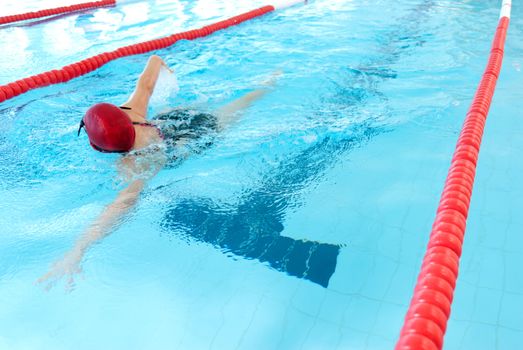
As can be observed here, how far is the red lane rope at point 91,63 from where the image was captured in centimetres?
434

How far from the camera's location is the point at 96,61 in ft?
16.7

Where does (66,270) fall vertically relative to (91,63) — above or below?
below

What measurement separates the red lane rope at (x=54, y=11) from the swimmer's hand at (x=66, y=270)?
6.78m

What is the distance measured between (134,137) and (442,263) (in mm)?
1717

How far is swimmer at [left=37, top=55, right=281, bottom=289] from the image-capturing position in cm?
→ 232

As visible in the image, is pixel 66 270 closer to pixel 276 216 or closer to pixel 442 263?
pixel 276 216

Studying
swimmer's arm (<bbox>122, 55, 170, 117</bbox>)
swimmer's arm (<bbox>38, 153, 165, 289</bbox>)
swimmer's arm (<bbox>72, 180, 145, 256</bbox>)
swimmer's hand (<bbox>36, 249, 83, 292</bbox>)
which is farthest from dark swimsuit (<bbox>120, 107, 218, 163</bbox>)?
swimmer's hand (<bbox>36, 249, 83, 292</bbox>)

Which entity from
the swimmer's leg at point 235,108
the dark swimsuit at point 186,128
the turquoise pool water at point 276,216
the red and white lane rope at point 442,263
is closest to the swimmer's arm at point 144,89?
the dark swimsuit at point 186,128

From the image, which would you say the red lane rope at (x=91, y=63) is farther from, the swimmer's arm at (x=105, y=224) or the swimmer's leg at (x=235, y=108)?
the swimmer's arm at (x=105, y=224)

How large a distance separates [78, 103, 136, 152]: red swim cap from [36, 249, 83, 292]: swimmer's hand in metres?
0.57

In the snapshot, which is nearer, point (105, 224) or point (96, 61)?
point (105, 224)

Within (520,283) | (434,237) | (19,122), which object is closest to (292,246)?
(434,237)

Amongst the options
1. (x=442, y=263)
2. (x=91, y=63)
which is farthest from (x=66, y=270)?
(x=91, y=63)

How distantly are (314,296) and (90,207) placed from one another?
4.84 feet
